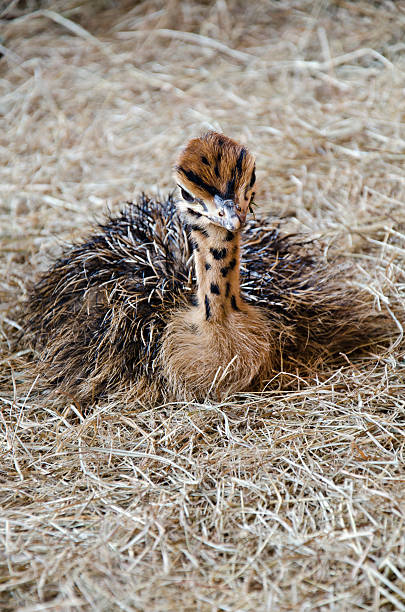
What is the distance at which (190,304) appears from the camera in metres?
2.42

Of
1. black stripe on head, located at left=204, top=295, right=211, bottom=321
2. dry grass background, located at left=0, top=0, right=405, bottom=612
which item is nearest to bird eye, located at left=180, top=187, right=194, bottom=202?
black stripe on head, located at left=204, top=295, right=211, bottom=321

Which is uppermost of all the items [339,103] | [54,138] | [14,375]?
[339,103]

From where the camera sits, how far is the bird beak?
6.37 feet

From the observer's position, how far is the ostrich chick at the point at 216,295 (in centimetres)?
202

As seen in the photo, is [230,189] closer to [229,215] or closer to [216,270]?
[229,215]

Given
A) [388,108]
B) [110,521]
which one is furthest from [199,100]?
[110,521]

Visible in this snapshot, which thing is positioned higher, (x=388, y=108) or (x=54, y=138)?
(x=388, y=108)

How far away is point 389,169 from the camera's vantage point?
3.68 metres

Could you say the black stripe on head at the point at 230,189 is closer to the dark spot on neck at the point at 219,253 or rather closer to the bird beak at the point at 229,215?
the bird beak at the point at 229,215

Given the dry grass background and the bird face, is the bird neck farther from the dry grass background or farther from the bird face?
the dry grass background

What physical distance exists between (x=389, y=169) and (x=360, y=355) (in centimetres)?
139

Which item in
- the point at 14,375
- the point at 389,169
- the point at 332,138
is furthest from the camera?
the point at 332,138

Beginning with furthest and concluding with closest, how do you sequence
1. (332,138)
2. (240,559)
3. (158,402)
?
(332,138), (158,402), (240,559)

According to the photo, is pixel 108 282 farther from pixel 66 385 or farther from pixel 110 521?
pixel 110 521
